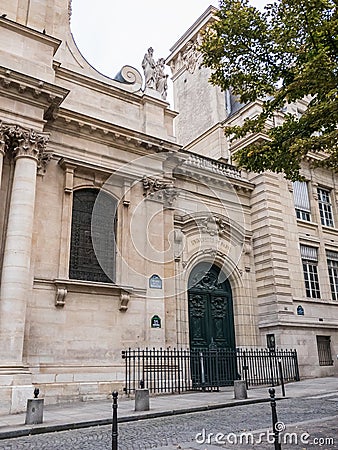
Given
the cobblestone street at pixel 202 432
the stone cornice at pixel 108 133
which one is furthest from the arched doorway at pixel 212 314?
Result: the cobblestone street at pixel 202 432

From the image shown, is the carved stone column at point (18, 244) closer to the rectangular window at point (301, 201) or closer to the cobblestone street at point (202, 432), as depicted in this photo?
the cobblestone street at point (202, 432)

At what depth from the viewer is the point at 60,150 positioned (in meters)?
14.2

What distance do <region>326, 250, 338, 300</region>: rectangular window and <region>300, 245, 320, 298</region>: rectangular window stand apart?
1056 millimetres

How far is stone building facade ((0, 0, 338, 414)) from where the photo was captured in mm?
12195

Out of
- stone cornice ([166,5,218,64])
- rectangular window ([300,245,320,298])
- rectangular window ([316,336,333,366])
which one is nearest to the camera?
rectangular window ([316,336,333,366])

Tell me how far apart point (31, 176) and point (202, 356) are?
7493 millimetres

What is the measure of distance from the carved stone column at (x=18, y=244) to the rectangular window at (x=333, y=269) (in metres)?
14.3

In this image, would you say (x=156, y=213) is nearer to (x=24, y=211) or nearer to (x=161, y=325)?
(x=161, y=325)

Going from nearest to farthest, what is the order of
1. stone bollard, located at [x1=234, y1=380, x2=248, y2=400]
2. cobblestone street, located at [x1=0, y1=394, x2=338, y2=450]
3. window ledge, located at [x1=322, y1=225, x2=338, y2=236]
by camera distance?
cobblestone street, located at [x1=0, y1=394, x2=338, y2=450]
stone bollard, located at [x1=234, y1=380, x2=248, y2=400]
window ledge, located at [x1=322, y1=225, x2=338, y2=236]

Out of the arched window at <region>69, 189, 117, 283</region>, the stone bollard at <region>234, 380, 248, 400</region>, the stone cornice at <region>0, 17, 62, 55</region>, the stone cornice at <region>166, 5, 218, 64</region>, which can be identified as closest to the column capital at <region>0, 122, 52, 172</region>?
the arched window at <region>69, 189, 117, 283</region>

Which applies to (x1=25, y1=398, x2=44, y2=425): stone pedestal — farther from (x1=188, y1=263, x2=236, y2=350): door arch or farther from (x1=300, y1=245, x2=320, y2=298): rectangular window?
(x1=300, y1=245, x2=320, y2=298): rectangular window

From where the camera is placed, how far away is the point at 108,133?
49.3 ft

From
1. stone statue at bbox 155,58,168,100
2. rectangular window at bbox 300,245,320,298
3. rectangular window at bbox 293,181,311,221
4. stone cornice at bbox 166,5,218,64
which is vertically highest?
stone cornice at bbox 166,5,218,64

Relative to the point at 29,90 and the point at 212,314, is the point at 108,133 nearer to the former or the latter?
the point at 29,90
